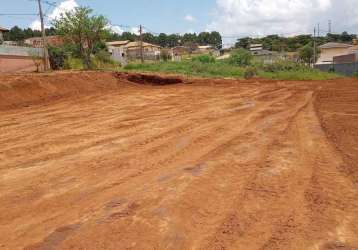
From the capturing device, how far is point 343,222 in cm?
463

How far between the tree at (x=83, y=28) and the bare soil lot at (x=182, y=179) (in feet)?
68.5

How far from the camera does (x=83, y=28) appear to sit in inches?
1283

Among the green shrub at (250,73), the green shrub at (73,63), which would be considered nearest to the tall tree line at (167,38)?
the green shrub at (73,63)

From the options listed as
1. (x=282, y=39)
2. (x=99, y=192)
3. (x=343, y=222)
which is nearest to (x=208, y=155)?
(x=99, y=192)

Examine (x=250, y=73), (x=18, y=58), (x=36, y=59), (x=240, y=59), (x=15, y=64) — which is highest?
(x=18, y=58)

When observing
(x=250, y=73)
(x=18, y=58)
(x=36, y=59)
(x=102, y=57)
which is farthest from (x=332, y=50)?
(x=18, y=58)

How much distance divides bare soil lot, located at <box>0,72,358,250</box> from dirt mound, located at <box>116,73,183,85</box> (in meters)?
12.3

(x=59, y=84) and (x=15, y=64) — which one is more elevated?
(x=15, y=64)

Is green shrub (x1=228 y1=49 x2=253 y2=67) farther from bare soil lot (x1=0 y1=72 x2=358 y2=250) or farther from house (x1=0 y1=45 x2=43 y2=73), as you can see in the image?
bare soil lot (x1=0 y1=72 x2=358 y2=250)

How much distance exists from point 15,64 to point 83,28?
551cm

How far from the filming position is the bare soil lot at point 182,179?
4422 millimetres

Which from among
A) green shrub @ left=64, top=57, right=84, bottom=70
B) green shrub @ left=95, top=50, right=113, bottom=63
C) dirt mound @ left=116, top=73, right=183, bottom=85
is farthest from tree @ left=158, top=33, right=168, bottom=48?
Answer: dirt mound @ left=116, top=73, right=183, bottom=85

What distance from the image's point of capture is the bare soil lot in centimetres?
442

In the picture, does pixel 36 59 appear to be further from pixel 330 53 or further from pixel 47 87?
pixel 330 53
